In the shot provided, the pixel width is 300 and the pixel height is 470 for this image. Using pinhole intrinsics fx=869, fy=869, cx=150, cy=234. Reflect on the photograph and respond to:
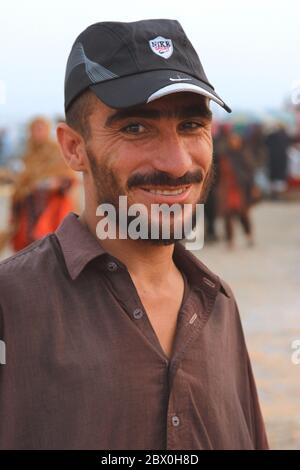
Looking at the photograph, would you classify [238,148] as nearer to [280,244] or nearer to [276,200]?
[280,244]

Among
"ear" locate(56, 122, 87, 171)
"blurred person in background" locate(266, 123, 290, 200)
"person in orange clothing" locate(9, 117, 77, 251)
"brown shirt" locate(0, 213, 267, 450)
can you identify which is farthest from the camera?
"blurred person in background" locate(266, 123, 290, 200)

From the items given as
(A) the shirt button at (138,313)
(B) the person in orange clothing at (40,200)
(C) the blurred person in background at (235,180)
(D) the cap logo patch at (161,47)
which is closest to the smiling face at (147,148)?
(D) the cap logo patch at (161,47)

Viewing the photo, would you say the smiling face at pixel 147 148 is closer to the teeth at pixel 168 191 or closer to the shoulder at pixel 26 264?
the teeth at pixel 168 191

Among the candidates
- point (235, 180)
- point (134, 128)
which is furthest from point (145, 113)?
point (235, 180)

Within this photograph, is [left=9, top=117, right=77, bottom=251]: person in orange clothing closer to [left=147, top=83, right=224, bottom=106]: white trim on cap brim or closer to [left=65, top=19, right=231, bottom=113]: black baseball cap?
[left=65, top=19, right=231, bottom=113]: black baseball cap

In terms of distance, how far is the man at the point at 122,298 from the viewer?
178 centimetres

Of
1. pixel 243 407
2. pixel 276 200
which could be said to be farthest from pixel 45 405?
pixel 276 200

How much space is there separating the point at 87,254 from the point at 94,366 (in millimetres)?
261

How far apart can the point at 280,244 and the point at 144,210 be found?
40.1 ft

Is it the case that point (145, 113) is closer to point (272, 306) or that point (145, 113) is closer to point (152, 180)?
point (152, 180)

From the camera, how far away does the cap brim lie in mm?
1835

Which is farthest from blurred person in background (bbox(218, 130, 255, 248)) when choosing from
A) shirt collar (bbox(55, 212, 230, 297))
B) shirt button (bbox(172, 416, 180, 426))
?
shirt button (bbox(172, 416, 180, 426))

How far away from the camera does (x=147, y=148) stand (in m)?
1.89

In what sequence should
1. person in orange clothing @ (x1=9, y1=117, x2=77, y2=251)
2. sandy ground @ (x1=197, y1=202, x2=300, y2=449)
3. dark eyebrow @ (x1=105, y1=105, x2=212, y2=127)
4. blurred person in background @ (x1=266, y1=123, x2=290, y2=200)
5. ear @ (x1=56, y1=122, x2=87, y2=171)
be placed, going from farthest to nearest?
blurred person in background @ (x1=266, y1=123, x2=290, y2=200), person in orange clothing @ (x1=9, y1=117, x2=77, y2=251), sandy ground @ (x1=197, y1=202, x2=300, y2=449), ear @ (x1=56, y1=122, x2=87, y2=171), dark eyebrow @ (x1=105, y1=105, x2=212, y2=127)
